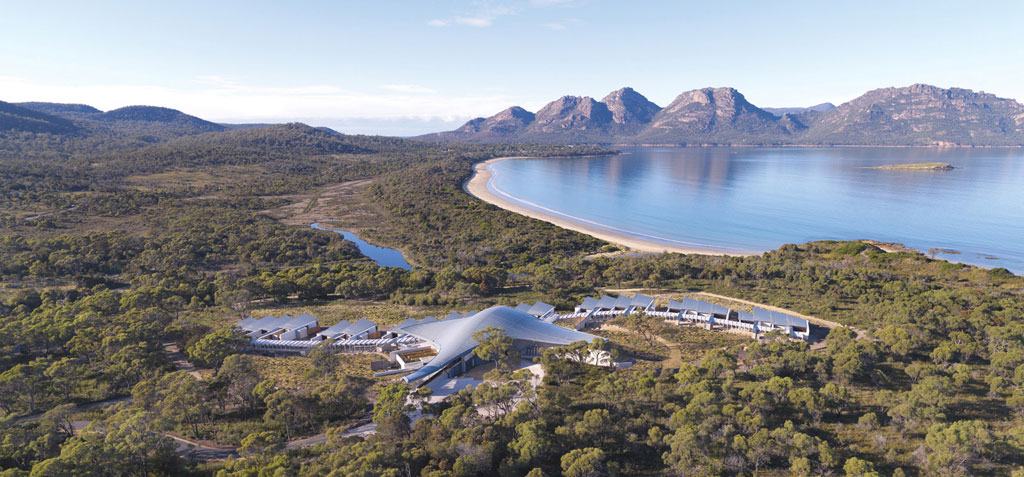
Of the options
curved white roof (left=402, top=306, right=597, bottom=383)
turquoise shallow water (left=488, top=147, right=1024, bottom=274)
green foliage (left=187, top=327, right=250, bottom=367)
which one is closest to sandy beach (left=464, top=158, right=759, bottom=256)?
turquoise shallow water (left=488, top=147, right=1024, bottom=274)

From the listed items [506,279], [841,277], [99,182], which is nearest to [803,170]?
[841,277]

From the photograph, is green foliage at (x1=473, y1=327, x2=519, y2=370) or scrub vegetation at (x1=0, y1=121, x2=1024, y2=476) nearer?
scrub vegetation at (x1=0, y1=121, x2=1024, y2=476)

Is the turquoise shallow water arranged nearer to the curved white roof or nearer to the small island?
the small island

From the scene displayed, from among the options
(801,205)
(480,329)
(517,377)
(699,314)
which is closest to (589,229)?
(699,314)

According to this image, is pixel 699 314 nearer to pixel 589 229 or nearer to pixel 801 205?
pixel 589 229

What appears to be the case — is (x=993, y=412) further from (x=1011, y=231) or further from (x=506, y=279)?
(x=1011, y=231)

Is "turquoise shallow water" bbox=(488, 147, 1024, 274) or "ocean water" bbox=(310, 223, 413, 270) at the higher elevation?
"turquoise shallow water" bbox=(488, 147, 1024, 274)
